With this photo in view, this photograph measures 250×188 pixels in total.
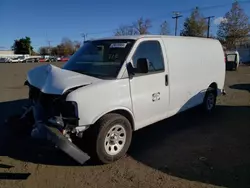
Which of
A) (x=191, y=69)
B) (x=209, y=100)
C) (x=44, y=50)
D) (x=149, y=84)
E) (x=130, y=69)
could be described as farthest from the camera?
(x=44, y=50)

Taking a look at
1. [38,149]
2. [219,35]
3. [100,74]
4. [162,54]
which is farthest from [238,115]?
[219,35]

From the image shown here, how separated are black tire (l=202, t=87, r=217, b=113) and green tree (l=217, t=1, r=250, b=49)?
46.2 metres

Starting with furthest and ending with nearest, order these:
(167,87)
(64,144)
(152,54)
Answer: (167,87)
(152,54)
(64,144)

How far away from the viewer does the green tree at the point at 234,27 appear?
47.8m

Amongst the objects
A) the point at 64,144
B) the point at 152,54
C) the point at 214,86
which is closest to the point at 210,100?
the point at 214,86

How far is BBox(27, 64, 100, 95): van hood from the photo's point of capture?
386 cm

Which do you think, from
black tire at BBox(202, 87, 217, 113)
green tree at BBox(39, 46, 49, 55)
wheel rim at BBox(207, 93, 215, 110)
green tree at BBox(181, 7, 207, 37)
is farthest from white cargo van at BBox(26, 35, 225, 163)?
green tree at BBox(39, 46, 49, 55)

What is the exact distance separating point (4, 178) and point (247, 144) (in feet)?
14.3

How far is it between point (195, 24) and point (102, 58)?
48.4 metres

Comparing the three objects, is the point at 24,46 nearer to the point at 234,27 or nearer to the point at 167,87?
the point at 234,27

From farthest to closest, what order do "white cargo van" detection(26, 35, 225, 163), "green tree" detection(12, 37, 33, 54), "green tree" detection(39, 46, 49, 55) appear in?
1. "green tree" detection(39, 46, 49, 55)
2. "green tree" detection(12, 37, 33, 54)
3. "white cargo van" detection(26, 35, 225, 163)

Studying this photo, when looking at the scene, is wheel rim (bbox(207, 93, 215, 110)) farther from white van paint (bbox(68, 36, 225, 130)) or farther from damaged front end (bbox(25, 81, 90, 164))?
damaged front end (bbox(25, 81, 90, 164))

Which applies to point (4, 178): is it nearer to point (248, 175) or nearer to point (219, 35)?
point (248, 175)

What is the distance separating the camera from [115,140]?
4.35m
